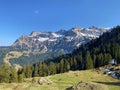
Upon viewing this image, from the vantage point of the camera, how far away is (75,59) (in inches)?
7047

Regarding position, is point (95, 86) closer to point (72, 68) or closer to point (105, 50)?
point (72, 68)

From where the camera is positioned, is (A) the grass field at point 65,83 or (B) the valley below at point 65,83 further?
(A) the grass field at point 65,83

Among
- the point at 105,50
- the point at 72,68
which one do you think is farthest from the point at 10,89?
the point at 105,50

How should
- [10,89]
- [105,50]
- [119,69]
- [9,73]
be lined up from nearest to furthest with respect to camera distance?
1. [10,89]
2. [9,73]
3. [119,69]
4. [105,50]

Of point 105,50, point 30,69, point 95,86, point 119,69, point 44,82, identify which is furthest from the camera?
point 105,50

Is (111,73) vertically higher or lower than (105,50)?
lower

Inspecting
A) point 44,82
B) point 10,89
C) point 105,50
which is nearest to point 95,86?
point 10,89

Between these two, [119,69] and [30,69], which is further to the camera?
[30,69]

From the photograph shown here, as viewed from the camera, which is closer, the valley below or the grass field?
the valley below

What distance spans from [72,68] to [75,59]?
1090 centimetres

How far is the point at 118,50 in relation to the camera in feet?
544

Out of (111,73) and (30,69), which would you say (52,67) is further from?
(111,73)

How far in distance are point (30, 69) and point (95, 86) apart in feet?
426

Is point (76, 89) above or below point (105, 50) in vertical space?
below
